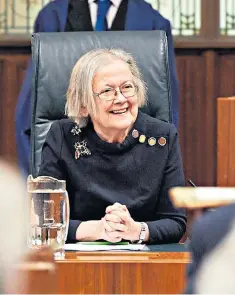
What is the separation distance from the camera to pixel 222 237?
52cm

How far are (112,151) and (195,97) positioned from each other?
2125 mm

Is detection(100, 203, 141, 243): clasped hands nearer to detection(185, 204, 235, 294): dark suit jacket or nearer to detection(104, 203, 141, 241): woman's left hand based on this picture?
detection(104, 203, 141, 241): woman's left hand

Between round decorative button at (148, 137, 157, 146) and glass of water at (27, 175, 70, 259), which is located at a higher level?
round decorative button at (148, 137, 157, 146)

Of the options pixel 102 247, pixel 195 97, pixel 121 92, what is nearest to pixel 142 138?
pixel 121 92

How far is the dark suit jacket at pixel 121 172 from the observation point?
7.27ft

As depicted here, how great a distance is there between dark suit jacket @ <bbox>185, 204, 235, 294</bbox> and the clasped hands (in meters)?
1.36

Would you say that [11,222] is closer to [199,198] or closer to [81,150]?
[199,198]

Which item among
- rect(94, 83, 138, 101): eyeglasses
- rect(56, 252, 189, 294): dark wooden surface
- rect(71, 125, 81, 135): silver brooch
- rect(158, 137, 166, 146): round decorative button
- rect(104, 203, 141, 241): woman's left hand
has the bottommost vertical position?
rect(56, 252, 189, 294): dark wooden surface

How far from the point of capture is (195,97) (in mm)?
4312

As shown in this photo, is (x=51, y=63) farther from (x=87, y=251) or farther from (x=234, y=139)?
(x=234, y=139)

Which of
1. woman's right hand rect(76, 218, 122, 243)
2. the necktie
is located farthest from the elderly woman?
the necktie

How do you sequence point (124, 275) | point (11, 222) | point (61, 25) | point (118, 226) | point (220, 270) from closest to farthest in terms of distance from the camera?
point (220, 270) < point (11, 222) < point (124, 275) < point (118, 226) < point (61, 25)

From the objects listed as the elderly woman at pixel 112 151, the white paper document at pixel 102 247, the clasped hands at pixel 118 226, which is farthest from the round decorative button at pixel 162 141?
the white paper document at pixel 102 247

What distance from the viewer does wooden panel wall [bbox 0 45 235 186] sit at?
14.1 feet
